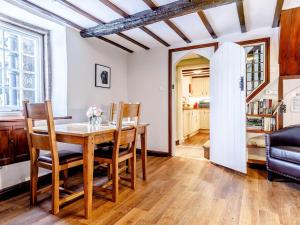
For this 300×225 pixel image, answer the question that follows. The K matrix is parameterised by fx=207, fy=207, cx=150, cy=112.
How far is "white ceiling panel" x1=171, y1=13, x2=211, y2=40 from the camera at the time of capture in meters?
2.94

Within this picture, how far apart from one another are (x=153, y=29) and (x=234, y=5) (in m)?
1.27

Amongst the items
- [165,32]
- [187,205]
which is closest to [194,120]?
[165,32]

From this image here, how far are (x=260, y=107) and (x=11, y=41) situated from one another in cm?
374

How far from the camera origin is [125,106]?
7.41ft

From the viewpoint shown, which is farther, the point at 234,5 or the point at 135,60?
the point at 135,60

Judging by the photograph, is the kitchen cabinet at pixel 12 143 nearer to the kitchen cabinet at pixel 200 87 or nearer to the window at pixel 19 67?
the window at pixel 19 67

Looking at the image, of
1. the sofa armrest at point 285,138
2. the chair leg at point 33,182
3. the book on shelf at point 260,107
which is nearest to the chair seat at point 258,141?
the book on shelf at point 260,107

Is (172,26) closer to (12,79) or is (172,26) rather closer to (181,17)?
(181,17)

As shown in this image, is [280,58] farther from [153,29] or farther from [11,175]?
[11,175]

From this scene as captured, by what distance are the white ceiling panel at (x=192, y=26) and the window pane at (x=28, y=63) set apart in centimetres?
212

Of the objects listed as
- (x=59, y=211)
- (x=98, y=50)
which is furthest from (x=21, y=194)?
(x=98, y=50)

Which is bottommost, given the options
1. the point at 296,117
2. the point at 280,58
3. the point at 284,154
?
the point at 284,154

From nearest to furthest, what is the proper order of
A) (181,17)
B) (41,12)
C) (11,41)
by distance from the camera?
(41,12) → (11,41) → (181,17)

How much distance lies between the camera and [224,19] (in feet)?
9.77
